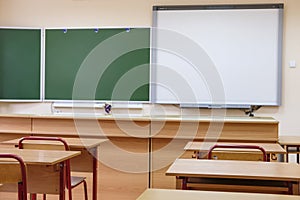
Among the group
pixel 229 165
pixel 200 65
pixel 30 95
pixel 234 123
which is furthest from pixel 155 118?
pixel 30 95

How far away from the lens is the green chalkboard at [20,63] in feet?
19.4

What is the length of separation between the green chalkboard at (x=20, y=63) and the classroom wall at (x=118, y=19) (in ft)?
0.50

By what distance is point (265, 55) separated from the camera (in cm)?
545

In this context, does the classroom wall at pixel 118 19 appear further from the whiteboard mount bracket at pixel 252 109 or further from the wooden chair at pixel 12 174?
the wooden chair at pixel 12 174

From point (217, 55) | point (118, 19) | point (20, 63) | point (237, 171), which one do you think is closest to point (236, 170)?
point (237, 171)

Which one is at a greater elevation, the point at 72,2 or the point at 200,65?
the point at 72,2

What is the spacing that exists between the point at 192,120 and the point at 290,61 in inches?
77.9

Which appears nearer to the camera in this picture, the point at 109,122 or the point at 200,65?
the point at 109,122

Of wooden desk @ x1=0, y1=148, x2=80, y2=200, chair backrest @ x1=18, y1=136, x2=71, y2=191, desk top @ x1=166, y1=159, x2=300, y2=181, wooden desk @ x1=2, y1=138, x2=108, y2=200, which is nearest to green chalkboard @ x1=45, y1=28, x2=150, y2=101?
wooden desk @ x1=2, y1=138, x2=108, y2=200

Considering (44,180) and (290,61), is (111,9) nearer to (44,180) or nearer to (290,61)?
(290,61)

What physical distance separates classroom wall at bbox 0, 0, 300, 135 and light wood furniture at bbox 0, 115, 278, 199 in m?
1.31

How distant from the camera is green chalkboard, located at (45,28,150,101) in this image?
18.7ft

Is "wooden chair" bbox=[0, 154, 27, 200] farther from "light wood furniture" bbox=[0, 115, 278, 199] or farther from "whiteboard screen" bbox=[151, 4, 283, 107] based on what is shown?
"whiteboard screen" bbox=[151, 4, 283, 107]

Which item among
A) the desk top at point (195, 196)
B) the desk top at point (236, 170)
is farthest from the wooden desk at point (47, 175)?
the desk top at point (195, 196)
